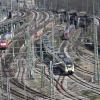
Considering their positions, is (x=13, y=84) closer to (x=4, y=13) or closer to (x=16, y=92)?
(x=16, y=92)

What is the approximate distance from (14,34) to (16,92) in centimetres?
1914

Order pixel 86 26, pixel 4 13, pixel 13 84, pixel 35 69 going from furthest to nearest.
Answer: pixel 4 13 → pixel 86 26 → pixel 35 69 → pixel 13 84

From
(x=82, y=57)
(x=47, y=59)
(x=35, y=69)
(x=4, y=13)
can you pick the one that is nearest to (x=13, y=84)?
(x=35, y=69)

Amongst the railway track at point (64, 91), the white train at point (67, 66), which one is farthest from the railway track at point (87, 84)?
the railway track at point (64, 91)

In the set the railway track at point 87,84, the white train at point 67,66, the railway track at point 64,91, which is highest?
the white train at point 67,66

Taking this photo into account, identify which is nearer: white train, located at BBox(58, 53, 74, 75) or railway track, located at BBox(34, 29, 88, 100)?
railway track, located at BBox(34, 29, 88, 100)

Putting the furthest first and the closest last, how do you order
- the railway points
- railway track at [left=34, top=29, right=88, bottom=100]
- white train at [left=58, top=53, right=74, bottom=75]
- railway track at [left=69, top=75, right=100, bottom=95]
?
white train at [left=58, top=53, right=74, bottom=75], railway track at [left=69, top=75, right=100, bottom=95], the railway points, railway track at [left=34, top=29, right=88, bottom=100]

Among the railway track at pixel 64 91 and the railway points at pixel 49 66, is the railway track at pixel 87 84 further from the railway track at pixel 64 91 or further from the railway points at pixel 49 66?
the railway track at pixel 64 91

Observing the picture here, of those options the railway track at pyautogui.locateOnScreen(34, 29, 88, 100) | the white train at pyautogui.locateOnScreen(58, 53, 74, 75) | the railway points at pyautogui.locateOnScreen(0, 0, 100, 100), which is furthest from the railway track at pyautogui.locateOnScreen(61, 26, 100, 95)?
the railway track at pyautogui.locateOnScreen(34, 29, 88, 100)

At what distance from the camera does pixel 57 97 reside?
91.0 ft

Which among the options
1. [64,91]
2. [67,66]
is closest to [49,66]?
[67,66]

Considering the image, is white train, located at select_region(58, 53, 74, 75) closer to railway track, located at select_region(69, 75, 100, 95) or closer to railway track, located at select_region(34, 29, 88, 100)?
railway track, located at select_region(69, 75, 100, 95)

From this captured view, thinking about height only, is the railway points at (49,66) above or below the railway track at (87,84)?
above

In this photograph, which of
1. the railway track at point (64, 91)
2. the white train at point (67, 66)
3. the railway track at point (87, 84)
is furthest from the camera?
the white train at point (67, 66)
